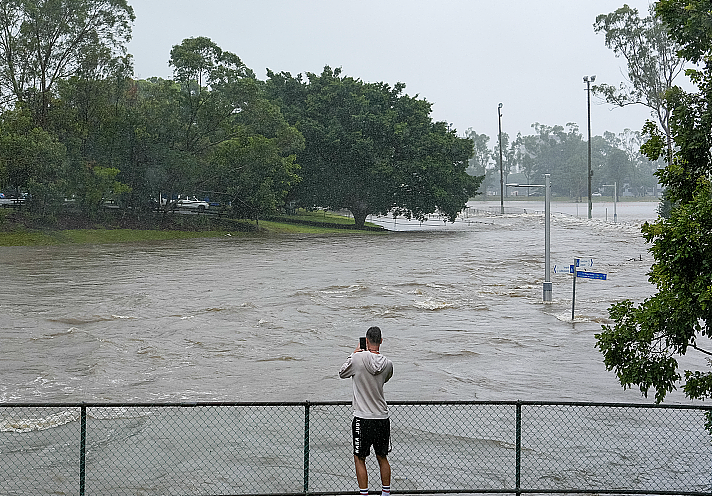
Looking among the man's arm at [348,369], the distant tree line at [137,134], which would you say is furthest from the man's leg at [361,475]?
the distant tree line at [137,134]

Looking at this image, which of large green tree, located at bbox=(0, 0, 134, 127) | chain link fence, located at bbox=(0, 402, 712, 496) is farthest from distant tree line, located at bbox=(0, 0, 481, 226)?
chain link fence, located at bbox=(0, 402, 712, 496)

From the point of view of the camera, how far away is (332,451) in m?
12.9

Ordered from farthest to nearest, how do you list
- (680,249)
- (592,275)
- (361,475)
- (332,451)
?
(592,275)
(332,451)
(361,475)
(680,249)

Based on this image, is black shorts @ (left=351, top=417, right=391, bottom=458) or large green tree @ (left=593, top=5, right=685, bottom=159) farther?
large green tree @ (left=593, top=5, right=685, bottom=159)

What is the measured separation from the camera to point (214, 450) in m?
12.5

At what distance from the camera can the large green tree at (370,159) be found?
2977 inches

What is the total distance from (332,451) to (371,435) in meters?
4.81

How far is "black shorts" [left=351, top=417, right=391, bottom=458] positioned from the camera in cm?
825

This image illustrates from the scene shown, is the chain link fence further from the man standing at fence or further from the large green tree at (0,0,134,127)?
the large green tree at (0,0,134,127)

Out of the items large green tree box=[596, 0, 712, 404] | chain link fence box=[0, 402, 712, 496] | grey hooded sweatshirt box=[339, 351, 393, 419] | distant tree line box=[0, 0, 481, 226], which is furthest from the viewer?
distant tree line box=[0, 0, 481, 226]

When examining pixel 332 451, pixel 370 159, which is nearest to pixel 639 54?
pixel 370 159

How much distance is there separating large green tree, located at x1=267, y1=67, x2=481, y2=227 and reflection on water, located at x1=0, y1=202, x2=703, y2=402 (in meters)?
26.0

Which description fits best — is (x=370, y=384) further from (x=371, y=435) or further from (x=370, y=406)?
(x=371, y=435)

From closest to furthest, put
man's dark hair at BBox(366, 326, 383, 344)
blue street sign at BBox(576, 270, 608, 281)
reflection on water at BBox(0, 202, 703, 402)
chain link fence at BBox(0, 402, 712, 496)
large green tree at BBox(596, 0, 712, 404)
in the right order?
large green tree at BBox(596, 0, 712, 404), man's dark hair at BBox(366, 326, 383, 344), chain link fence at BBox(0, 402, 712, 496), reflection on water at BBox(0, 202, 703, 402), blue street sign at BBox(576, 270, 608, 281)
